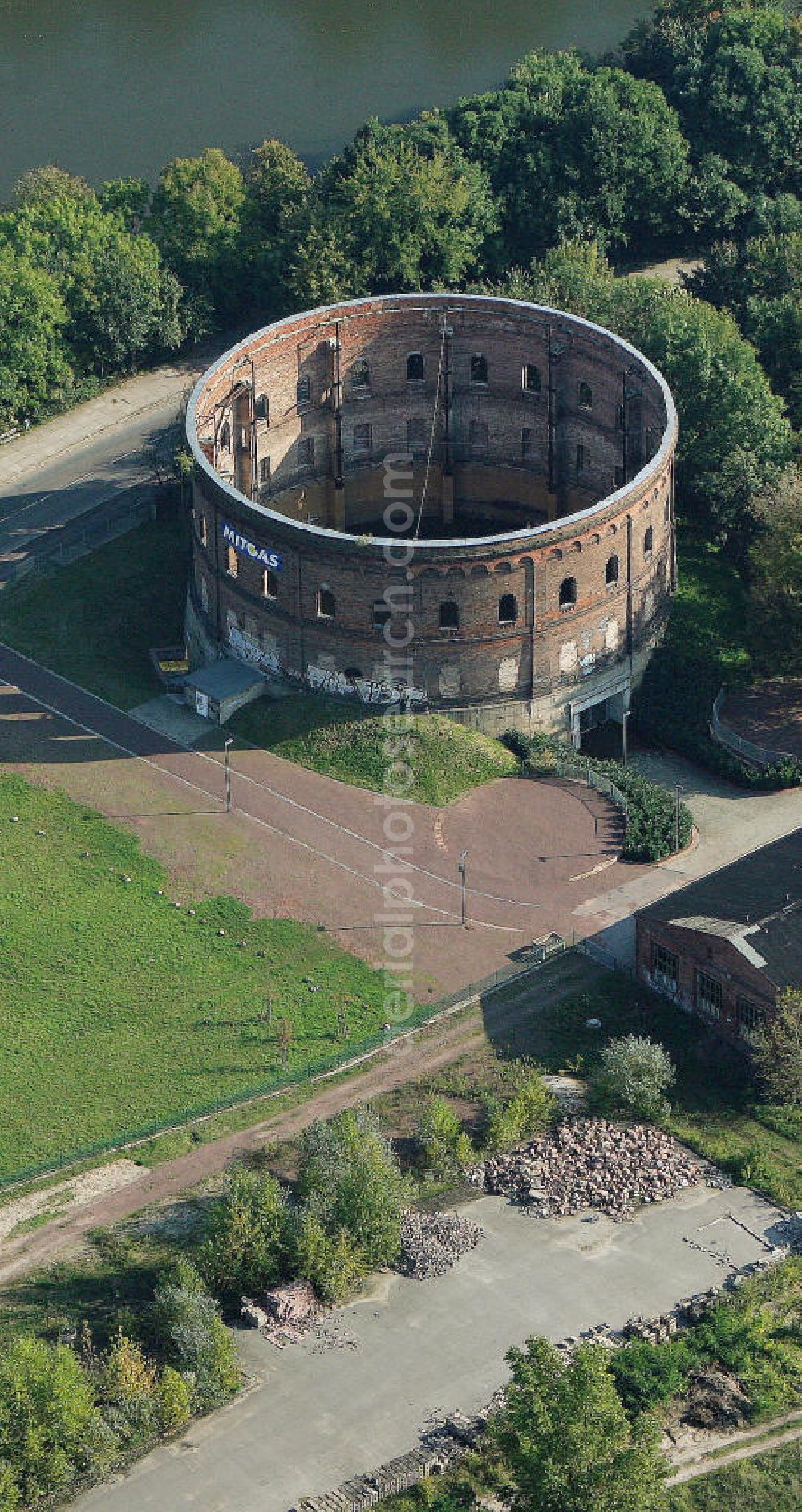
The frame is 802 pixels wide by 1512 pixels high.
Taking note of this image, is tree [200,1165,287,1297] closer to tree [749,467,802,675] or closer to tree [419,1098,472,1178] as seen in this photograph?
tree [419,1098,472,1178]

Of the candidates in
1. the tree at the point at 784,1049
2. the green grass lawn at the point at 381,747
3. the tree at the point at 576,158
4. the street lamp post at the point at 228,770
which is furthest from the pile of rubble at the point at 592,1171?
the tree at the point at 576,158

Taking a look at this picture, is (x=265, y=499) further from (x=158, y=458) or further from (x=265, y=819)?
(x=265, y=819)

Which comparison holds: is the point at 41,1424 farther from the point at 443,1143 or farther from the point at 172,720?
the point at 172,720

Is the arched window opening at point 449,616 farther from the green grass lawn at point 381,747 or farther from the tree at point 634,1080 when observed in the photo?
the tree at point 634,1080

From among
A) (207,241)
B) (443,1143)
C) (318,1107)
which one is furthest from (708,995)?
(207,241)

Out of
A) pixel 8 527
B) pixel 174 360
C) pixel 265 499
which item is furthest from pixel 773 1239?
pixel 174 360
